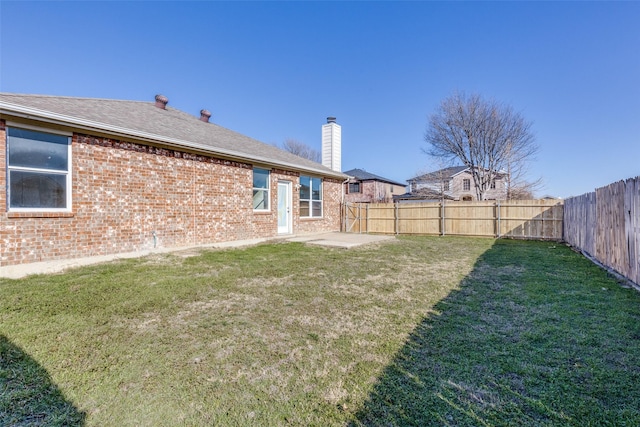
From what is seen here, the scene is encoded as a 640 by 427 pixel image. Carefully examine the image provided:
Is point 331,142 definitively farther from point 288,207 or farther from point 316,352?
point 316,352

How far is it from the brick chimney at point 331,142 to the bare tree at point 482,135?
11.3m

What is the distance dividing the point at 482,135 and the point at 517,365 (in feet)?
74.7

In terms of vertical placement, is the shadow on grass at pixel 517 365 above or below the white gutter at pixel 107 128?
below

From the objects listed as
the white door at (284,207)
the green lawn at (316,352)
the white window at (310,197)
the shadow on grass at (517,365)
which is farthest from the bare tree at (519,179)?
the shadow on grass at (517,365)

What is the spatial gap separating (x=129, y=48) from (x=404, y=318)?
1329 cm

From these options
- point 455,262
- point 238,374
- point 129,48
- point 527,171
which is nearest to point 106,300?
point 238,374

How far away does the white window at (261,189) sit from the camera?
10.4m

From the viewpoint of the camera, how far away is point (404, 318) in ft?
10.5

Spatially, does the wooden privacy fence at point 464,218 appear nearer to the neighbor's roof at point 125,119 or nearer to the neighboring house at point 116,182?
the neighbor's roof at point 125,119

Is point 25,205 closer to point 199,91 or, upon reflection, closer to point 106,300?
point 106,300

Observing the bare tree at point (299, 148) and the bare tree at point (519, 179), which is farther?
the bare tree at point (299, 148)

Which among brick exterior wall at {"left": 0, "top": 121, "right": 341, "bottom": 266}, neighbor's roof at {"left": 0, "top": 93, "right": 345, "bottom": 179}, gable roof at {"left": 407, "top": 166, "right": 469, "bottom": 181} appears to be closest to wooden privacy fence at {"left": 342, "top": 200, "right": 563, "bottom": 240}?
neighbor's roof at {"left": 0, "top": 93, "right": 345, "bottom": 179}

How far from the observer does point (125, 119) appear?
7625 millimetres

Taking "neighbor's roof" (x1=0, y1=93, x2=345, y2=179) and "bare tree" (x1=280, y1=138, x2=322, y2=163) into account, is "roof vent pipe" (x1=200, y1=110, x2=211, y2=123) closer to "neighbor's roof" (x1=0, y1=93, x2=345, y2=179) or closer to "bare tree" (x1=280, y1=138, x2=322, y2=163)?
"neighbor's roof" (x1=0, y1=93, x2=345, y2=179)
